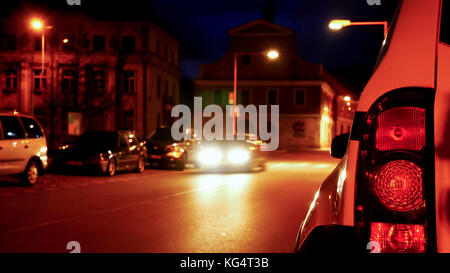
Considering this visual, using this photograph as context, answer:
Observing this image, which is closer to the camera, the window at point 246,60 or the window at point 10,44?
the window at point 10,44

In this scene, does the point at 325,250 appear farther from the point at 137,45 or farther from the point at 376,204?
the point at 137,45

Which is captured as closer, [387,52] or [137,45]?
[387,52]

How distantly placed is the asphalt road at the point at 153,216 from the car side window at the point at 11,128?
1441 mm

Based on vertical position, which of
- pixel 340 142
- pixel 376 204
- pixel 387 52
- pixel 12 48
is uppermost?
pixel 12 48

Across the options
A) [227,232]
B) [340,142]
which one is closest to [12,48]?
[227,232]

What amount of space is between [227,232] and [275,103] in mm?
50215

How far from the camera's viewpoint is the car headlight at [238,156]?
23109 millimetres

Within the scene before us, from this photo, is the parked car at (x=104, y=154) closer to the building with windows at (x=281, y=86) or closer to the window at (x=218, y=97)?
the window at (x=218, y=97)

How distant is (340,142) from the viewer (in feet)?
10.3

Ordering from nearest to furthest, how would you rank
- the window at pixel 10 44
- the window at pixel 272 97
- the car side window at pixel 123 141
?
the car side window at pixel 123 141
the window at pixel 10 44
the window at pixel 272 97

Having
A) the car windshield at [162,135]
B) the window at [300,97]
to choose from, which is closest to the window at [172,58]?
the window at [300,97]

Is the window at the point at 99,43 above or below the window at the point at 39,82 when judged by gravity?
above

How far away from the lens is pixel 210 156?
76.9 ft

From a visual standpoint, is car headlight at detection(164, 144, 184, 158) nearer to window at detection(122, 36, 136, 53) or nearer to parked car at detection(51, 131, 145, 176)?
parked car at detection(51, 131, 145, 176)
